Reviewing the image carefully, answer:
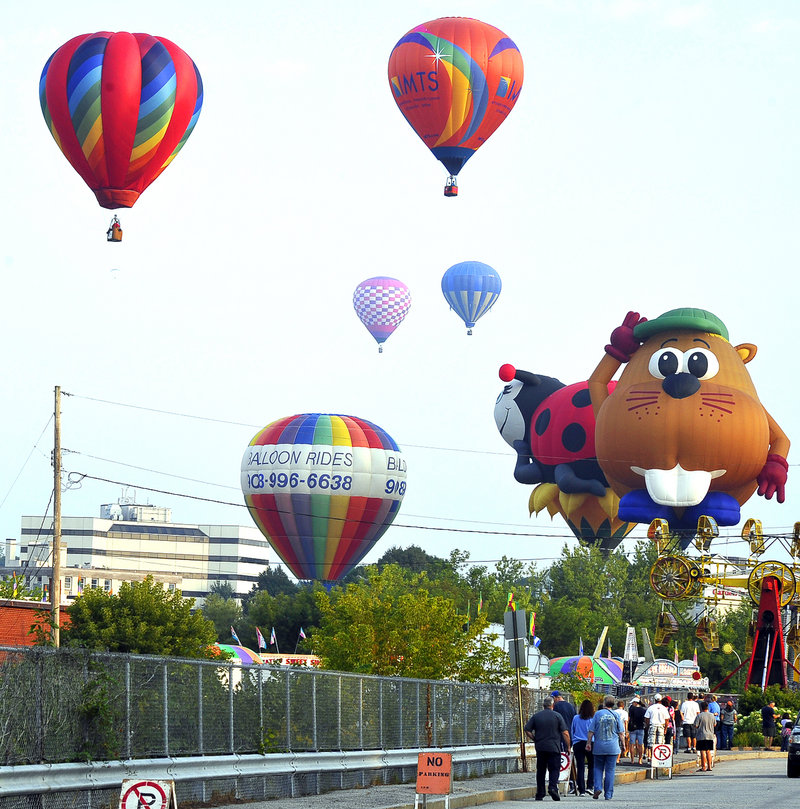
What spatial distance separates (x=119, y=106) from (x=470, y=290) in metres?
40.7

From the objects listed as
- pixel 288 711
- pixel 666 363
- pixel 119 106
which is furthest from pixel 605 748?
pixel 666 363

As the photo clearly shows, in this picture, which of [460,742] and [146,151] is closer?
[460,742]

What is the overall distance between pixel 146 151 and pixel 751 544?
23.0 metres

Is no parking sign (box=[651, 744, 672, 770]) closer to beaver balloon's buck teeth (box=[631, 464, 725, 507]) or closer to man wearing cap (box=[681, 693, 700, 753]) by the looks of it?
man wearing cap (box=[681, 693, 700, 753])

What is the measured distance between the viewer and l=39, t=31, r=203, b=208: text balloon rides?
44.7 metres

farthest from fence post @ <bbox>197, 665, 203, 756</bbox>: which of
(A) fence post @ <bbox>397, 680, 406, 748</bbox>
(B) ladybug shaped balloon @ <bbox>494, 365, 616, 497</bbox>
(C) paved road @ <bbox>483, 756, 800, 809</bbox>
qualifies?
(B) ladybug shaped balloon @ <bbox>494, 365, 616, 497</bbox>

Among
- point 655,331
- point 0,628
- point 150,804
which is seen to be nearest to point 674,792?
point 150,804

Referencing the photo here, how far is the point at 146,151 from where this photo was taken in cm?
4556

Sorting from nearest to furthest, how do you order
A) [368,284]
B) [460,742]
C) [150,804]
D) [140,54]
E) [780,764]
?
[150,804] → [460,742] → [780,764] → [140,54] → [368,284]

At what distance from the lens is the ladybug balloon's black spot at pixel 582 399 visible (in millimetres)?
64750

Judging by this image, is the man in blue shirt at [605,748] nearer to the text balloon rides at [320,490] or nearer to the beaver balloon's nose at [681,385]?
the beaver balloon's nose at [681,385]

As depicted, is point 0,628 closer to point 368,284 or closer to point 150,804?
point 150,804

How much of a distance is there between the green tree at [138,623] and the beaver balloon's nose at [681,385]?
18.2 m

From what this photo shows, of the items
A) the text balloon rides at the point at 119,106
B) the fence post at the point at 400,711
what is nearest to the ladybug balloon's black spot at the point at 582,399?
the text balloon rides at the point at 119,106
